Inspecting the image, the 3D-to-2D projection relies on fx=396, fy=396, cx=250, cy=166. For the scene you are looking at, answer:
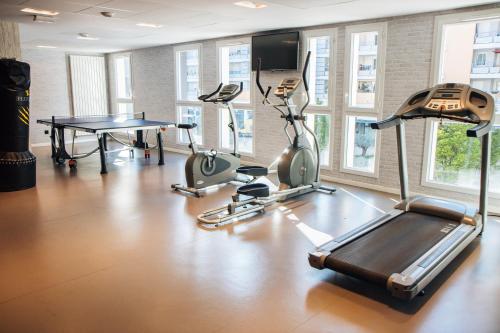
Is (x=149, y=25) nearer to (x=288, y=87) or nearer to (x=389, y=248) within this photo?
(x=288, y=87)

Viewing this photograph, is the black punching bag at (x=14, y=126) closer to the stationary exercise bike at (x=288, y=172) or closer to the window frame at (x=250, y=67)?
the stationary exercise bike at (x=288, y=172)

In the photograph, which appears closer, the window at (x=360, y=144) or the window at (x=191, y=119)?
the window at (x=360, y=144)

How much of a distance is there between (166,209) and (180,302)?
7.55ft

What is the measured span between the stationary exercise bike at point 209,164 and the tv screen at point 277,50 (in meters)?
1.19

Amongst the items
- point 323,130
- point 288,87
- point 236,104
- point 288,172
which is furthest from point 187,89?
point 288,172

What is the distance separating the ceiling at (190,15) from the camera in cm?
478

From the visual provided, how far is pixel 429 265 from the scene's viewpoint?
2971 millimetres

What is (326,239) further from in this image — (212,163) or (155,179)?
(155,179)

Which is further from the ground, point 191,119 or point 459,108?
point 459,108

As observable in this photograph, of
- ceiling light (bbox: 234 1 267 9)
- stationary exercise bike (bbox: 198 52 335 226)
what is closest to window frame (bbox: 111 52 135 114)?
stationary exercise bike (bbox: 198 52 335 226)

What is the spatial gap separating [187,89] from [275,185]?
13.7 feet

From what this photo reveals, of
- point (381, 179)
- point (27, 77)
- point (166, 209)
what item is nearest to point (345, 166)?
point (381, 179)

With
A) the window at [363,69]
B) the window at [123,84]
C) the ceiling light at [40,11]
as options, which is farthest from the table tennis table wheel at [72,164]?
the window at [363,69]

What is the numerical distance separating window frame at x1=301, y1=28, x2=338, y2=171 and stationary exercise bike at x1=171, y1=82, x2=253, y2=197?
143 centimetres
